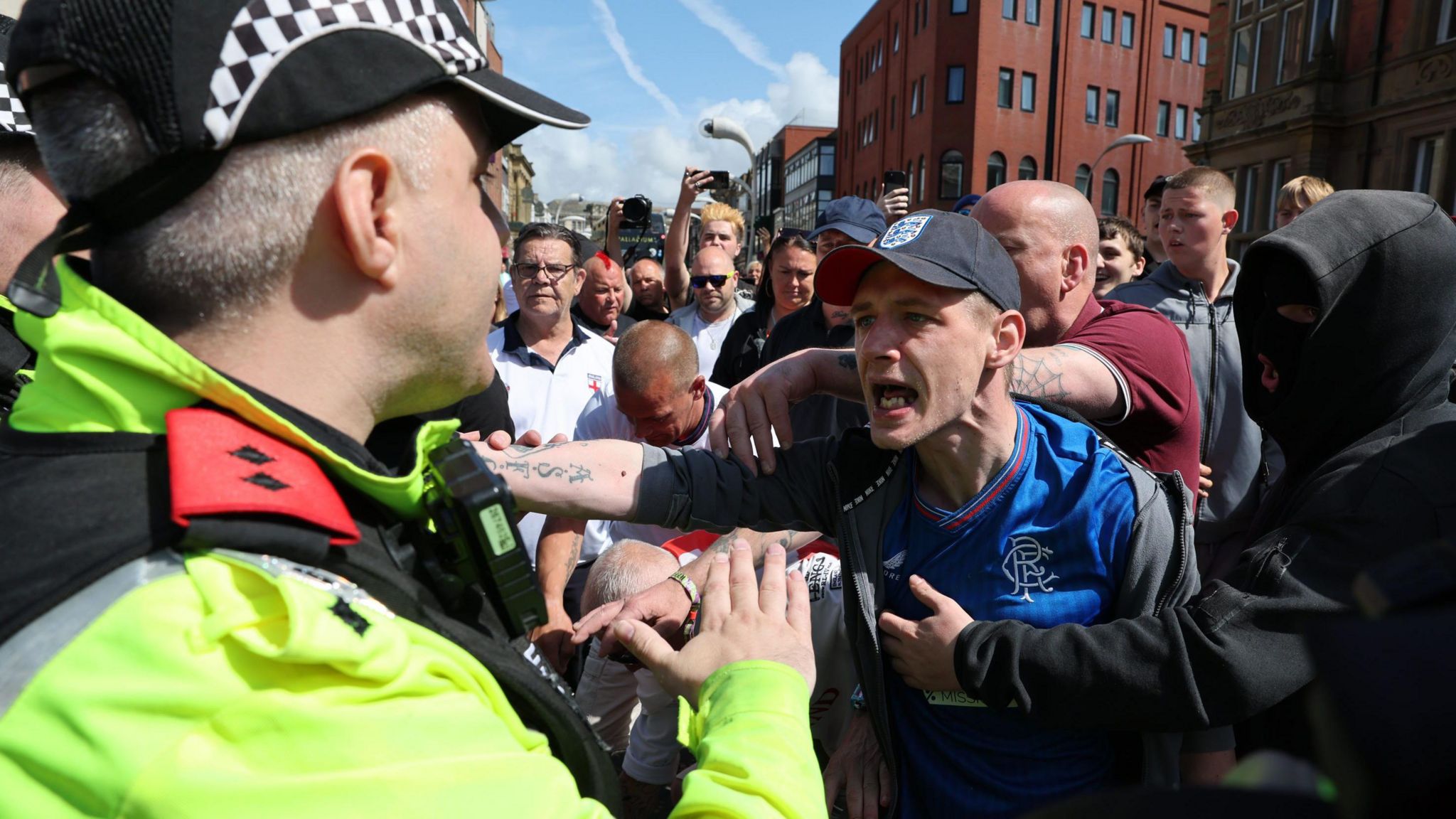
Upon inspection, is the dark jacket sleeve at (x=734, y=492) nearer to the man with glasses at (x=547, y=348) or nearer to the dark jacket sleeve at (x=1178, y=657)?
the dark jacket sleeve at (x=1178, y=657)

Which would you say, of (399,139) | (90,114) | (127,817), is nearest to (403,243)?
(399,139)

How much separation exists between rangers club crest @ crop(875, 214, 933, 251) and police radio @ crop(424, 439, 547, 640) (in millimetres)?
1402

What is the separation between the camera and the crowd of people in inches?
33.3

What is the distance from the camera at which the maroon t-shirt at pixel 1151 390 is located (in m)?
2.64

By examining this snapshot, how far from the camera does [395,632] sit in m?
0.96

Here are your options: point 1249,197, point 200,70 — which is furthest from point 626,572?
point 1249,197

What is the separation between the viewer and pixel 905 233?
2338mm

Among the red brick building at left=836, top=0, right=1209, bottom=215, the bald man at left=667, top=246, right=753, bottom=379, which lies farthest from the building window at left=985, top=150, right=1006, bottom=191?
the bald man at left=667, top=246, right=753, bottom=379

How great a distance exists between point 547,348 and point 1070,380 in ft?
10.5

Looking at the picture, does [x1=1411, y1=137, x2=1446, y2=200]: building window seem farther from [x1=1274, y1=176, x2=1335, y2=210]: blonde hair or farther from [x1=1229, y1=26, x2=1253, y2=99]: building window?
[x1=1274, y1=176, x2=1335, y2=210]: blonde hair

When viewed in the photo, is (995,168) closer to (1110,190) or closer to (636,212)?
(1110,190)

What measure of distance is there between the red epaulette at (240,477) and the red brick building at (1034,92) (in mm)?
40112

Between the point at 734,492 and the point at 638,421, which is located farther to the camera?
the point at 638,421

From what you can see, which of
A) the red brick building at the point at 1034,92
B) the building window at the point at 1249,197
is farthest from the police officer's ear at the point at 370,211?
the red brick building at the point at 1034,92
